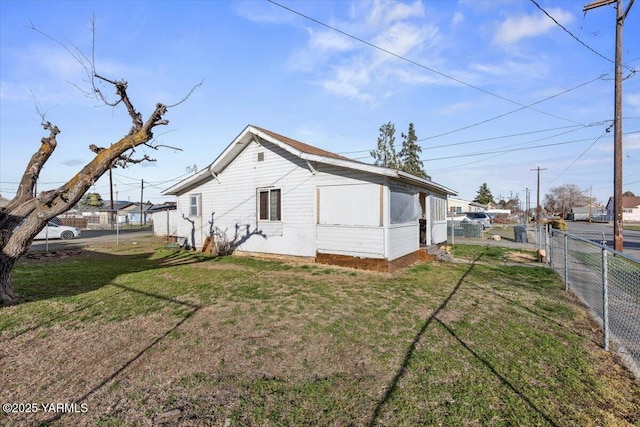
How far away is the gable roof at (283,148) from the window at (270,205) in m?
1.82

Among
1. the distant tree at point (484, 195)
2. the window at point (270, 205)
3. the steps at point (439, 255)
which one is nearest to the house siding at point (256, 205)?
the window at point (270, 205)

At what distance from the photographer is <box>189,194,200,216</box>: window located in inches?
571

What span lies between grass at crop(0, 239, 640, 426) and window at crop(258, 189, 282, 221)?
179 inches

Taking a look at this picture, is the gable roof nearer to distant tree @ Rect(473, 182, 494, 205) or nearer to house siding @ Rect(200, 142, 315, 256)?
house siding @ Rect(200, 142, 315, 256)

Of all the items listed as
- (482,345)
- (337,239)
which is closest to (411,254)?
(337,239)

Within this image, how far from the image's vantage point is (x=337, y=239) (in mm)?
10328

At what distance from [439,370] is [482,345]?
3.52 ft

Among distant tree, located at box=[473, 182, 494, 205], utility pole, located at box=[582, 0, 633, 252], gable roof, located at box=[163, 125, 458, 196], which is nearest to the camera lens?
gable roof, located at box=[163, 125, 458, 196]

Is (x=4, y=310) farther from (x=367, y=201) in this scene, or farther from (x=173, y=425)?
(x=367, y=201)

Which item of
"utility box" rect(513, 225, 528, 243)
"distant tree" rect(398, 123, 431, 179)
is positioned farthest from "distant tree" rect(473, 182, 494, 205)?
"utility box" rect(513, 225, 528, 243)

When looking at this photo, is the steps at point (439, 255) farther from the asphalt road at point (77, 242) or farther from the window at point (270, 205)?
the asphalt road at point (77, 242)

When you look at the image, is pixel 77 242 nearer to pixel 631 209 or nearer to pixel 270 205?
pixel 270 205

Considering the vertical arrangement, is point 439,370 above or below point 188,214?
below

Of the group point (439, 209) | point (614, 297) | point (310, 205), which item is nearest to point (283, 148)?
point (310, 205)
